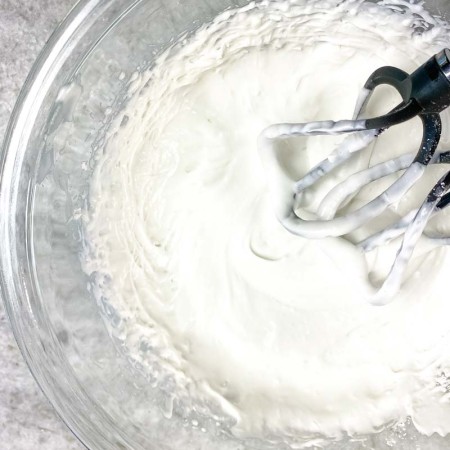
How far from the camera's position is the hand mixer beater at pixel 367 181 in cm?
55

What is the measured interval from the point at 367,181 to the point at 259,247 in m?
0.14

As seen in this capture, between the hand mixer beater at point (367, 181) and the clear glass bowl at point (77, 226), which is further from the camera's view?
the clear glass bowl at point (77, 226)

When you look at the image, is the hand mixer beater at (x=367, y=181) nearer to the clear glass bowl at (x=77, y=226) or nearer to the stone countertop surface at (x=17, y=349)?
the clear glass bowl at (x=77, y=226)

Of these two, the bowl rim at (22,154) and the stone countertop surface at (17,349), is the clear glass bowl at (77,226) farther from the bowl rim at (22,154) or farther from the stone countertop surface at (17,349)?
the stone countertop surface at (17,349)

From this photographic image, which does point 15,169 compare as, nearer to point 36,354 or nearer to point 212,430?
point 36,354

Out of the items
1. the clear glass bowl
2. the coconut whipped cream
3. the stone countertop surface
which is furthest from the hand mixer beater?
the stone countertop surface

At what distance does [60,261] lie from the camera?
26.9 inches

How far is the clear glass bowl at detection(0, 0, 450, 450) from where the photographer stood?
2.14 ft

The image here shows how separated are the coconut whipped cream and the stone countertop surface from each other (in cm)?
16

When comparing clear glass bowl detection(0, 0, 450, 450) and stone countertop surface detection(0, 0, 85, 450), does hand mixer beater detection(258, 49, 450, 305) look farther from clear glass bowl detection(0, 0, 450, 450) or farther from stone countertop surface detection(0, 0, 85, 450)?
stone countertop surface detection(0, 0, 85, 450)

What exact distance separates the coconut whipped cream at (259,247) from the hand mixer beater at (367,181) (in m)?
0.04

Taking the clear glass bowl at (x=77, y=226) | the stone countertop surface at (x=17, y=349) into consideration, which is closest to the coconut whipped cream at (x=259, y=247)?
the clear glass bowl at (x=77, y=226)

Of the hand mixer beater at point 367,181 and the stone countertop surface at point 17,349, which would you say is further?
the stone countertop surface at point 17,349

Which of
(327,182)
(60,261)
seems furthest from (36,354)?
(327,182)
